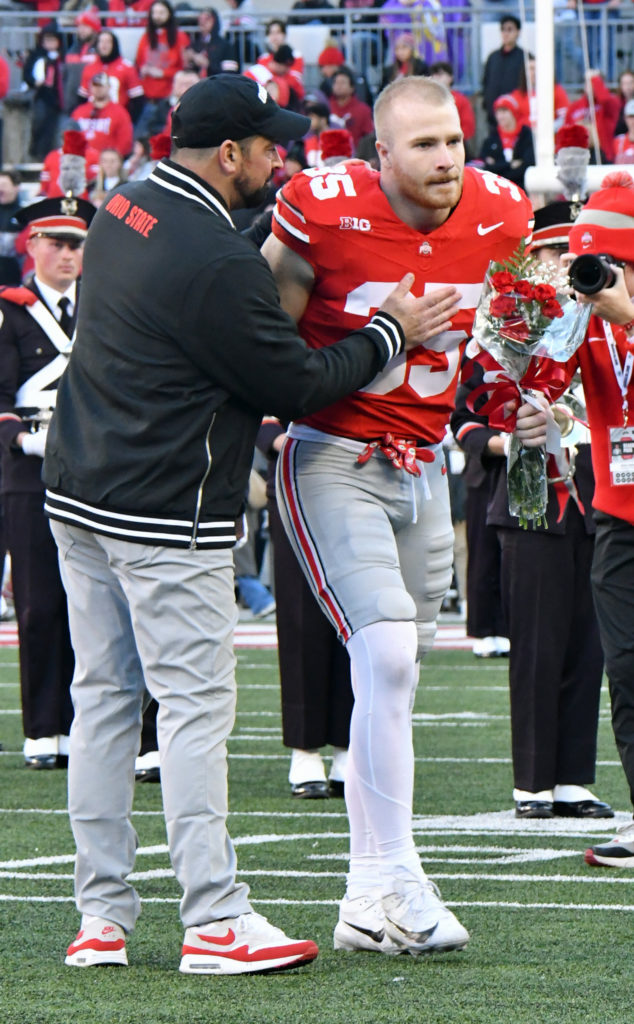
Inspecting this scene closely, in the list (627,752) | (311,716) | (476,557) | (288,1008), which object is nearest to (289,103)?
(476,557)

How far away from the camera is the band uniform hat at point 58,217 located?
8461 mm

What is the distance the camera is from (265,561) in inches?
687

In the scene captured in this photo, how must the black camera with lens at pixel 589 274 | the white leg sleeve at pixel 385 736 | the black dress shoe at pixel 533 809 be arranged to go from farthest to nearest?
1. the black dress shoe at pixel 533 809
2. the black camera with lens at pixel 589 274
3. the white leg sleeve at pixel 385 736

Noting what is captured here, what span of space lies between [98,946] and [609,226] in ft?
7.95

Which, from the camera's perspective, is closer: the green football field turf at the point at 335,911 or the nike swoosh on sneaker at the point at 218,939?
the green football field turf at the point at 335,911

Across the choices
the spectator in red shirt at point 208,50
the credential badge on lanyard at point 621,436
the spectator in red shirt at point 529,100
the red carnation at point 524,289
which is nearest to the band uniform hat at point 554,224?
the credential badge on lanyard at point 621,436

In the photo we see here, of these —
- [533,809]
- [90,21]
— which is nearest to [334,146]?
[533,809]

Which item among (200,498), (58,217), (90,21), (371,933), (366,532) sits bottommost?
(371,933)

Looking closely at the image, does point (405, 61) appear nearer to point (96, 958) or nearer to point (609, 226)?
point (609, 226)

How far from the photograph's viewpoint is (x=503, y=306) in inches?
193

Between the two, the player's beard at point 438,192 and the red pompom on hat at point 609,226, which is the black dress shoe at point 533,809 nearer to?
the red pompom on hat at point 609,226

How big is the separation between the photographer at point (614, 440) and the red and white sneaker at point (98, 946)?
1.79m

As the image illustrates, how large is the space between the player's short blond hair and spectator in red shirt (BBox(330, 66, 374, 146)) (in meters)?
15.4

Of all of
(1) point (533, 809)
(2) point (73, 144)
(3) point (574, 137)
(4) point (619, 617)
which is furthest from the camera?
(2) point (73, 144)
